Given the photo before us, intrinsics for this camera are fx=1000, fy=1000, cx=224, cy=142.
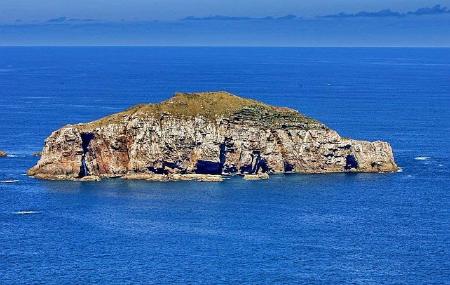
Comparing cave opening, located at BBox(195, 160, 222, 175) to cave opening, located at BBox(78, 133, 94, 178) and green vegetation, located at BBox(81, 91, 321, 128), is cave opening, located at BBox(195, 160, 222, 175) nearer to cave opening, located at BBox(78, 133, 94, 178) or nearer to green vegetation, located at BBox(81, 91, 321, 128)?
green vegetation, located at BBox(81, 91, 321, 128)

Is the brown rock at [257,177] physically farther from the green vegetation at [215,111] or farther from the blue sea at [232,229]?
the green vegetation at [215,111]

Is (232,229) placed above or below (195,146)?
below

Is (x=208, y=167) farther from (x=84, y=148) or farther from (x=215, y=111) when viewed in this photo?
(x=84, y=148)

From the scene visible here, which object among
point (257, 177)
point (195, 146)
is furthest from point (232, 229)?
point (195, 146)

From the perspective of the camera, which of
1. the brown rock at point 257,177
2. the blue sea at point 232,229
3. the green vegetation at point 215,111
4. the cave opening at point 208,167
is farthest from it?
the green vegetation at point 215,111

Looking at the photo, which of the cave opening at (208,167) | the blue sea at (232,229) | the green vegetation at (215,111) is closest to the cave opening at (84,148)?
the green vegetation at (215,111)

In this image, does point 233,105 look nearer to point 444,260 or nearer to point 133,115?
point 133,115

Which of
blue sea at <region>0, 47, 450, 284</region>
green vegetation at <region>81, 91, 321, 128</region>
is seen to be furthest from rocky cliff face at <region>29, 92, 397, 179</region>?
blue sea at <region>0, 47, 450, 284</region>

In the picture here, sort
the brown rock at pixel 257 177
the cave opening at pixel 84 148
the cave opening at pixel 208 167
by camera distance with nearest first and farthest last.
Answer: the brown rock at pixel 257 177 < the cave opening at pixel 84 148 < the cave opening at pixel 208 167

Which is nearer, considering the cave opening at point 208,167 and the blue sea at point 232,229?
the blue sea at point 232,229
